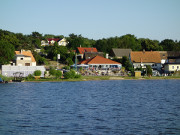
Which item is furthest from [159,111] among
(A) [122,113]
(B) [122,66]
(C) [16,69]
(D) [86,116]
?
(B) [122,66]

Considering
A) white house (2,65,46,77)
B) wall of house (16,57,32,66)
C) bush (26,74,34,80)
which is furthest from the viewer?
wall of house (16,57,32,66)

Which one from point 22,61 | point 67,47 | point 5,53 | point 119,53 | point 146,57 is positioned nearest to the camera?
point 5,53

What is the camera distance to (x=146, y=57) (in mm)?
94500

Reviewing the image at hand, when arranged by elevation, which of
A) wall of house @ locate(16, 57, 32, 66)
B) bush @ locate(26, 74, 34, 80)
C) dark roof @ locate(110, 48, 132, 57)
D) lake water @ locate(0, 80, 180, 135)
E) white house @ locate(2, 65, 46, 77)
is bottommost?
lake water @ locate(0, 80, 180, 135)

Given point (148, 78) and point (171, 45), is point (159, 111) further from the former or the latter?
point (171, 45)

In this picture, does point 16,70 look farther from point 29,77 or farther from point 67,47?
point 67,47

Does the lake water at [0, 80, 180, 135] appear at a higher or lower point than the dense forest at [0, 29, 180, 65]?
lower

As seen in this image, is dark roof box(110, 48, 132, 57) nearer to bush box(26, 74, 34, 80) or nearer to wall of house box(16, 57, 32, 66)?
wall of house box(16, 57, 32, 66)

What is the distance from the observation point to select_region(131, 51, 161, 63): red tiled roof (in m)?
92.9

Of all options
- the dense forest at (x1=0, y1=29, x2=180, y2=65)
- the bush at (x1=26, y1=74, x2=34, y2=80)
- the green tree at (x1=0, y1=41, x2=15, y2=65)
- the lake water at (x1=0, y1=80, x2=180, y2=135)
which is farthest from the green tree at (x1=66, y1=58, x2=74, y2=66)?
the lake water at (x1=0, y1=80, x2=180, y2=135)

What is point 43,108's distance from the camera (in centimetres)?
2962

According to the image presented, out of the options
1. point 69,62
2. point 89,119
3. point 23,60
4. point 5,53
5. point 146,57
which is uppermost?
point 5,53

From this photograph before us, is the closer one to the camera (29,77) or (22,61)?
(29,77)

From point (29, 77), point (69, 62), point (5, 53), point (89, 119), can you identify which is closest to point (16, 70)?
point (29, 77)
